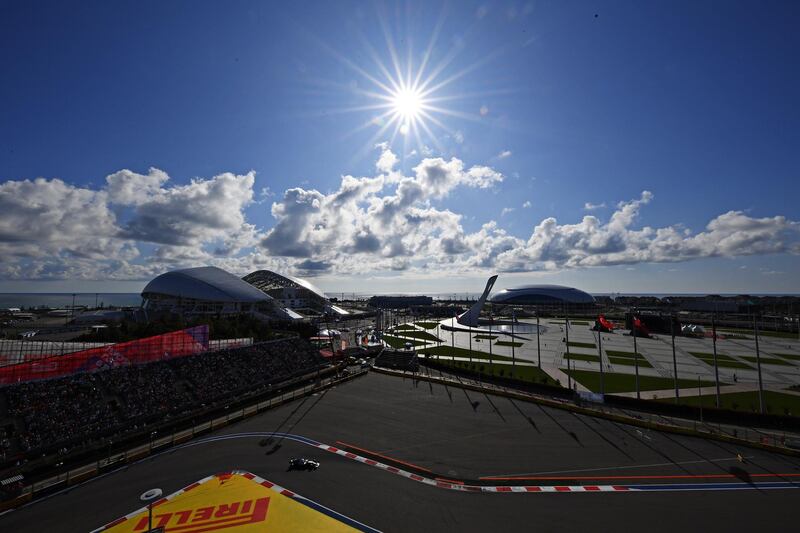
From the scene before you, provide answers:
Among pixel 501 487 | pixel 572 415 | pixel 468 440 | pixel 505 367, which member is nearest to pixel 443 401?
pixel 468 440

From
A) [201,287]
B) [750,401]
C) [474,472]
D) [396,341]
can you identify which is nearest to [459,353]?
[396,341]

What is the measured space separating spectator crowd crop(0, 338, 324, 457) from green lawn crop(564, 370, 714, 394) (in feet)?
117

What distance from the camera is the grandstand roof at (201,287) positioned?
89125 millimetres

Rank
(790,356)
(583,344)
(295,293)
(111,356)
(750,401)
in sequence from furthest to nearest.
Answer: (295,293), (583,344), (790,356), (750,401), (111,356)

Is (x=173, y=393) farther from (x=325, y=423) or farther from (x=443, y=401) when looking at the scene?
(x=443, y=401)

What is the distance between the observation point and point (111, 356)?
31.8 meters

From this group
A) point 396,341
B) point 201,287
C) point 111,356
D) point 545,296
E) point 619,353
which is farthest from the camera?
point 545,296

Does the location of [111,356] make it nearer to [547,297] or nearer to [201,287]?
[201,287]

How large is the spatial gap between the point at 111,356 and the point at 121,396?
4525mm

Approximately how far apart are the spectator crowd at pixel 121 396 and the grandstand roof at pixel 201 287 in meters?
53.3

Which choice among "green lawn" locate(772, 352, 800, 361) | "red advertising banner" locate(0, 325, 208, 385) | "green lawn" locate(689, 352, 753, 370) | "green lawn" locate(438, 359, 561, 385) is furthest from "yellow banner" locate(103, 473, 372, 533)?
"green lawn" locate(772, 352, 800, 361)

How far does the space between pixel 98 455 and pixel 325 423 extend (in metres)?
15.5

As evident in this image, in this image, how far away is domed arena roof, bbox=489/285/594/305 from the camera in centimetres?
15225

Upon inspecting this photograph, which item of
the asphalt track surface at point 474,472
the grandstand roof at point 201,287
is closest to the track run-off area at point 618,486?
the asphalt track surface at point 474,472
